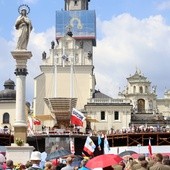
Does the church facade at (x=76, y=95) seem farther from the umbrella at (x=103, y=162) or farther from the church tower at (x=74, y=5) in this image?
the umbrella at (x=103, y=162)

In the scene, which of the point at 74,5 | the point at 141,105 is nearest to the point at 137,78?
the point at 141,105

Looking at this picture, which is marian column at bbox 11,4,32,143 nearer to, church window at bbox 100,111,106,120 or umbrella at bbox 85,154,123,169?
umbrella at bbox 85,154,123,169

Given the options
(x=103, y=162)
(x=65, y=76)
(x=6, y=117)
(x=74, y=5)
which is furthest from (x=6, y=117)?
(x=103, y=162)

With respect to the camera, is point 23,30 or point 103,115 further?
point 103,115

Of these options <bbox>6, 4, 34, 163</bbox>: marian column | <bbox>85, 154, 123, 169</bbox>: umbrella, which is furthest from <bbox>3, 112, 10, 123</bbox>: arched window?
<bbox>85, 154, 123, 169</bbox>: umbrella

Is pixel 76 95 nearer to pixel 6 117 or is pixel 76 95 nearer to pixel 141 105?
pixel 6 117

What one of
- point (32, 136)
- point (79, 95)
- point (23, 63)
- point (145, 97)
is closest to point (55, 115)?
point (79, 95)

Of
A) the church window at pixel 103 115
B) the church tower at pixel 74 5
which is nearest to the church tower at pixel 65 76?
the church window at pixel 103 115

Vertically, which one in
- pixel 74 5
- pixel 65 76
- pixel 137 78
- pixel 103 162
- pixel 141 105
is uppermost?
pixel 74 5

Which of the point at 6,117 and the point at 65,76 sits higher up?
the point at 65,76

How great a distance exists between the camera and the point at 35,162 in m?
14.3

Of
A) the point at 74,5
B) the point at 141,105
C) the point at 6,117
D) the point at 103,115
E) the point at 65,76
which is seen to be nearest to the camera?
the point at 103,115

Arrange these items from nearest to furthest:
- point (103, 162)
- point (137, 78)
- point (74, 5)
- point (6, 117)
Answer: point (103, 162), point (6, 117), point (137, 78), point (74, 5)

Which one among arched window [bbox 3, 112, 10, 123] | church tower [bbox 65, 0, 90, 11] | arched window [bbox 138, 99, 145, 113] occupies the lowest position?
arched window [bbox 3, 112, 10, 123]
